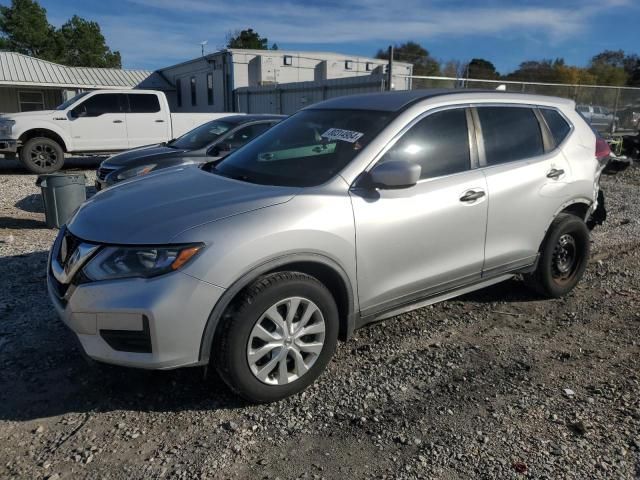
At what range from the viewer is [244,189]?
122 inches

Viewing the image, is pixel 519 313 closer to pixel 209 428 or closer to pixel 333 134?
pixel 333 134

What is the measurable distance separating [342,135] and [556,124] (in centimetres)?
209

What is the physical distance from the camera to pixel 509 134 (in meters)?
4.00

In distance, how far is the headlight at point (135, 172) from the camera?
7.16 metres

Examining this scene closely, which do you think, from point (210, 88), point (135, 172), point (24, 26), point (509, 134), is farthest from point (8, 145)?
point (24, 26)

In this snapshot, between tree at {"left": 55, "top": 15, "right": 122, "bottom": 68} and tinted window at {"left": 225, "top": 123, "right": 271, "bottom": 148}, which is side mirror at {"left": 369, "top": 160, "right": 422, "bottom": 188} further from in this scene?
tree at {"left": 55, "top": 15, "right": 122, "bottom": 68}

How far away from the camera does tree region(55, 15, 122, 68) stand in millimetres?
54188

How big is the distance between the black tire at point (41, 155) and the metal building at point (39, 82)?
63.1 feet

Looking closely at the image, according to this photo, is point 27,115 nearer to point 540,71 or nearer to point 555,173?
point 555,173

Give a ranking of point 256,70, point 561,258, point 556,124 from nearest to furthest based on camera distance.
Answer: point 556,124 → point 561,258 → point 256,70

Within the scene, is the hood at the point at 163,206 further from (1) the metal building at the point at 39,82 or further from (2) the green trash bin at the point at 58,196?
(1) the metal building at the point at 39,82

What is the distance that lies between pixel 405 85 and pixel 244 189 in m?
11.6

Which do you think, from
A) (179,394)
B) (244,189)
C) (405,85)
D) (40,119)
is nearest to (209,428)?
(179,394)

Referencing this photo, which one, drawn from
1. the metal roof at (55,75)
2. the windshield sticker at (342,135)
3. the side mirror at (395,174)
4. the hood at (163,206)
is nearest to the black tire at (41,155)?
the hood at (163,206)
